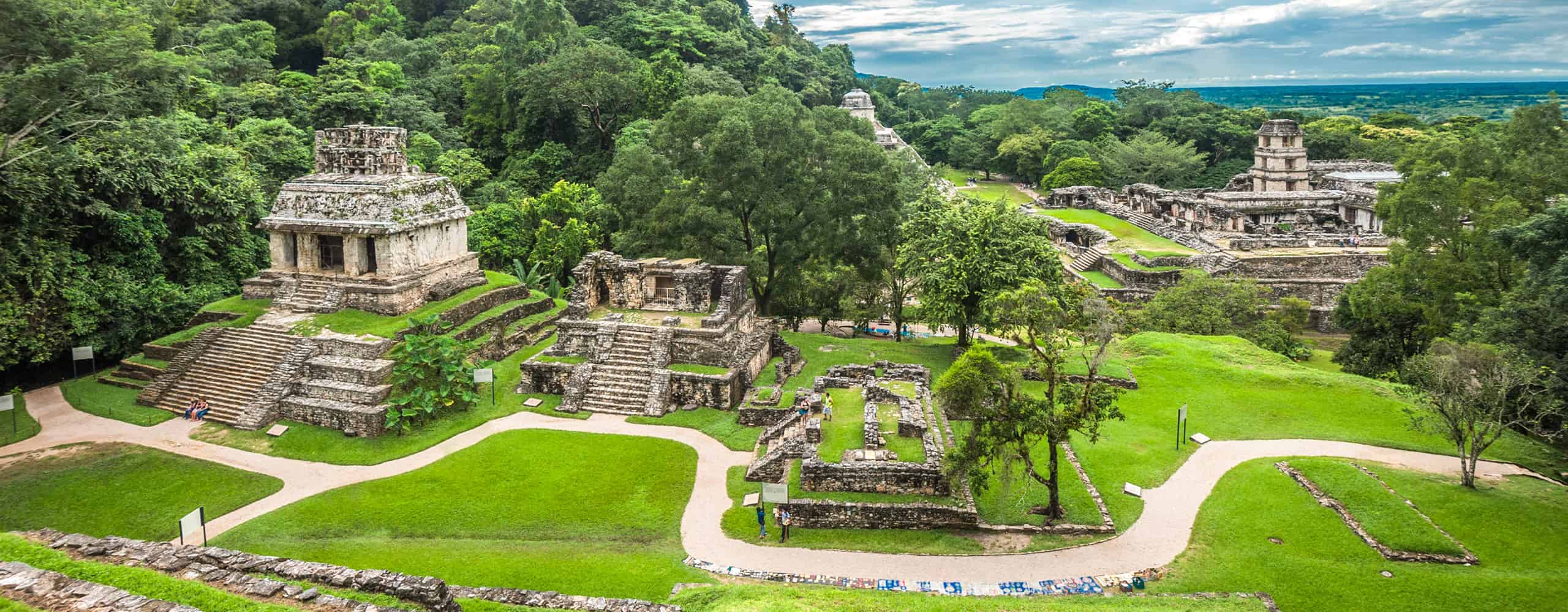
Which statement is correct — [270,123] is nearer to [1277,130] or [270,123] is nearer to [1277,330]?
[1277,330]

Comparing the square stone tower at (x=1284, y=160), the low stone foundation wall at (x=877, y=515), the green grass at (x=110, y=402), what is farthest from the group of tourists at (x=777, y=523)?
the square stone tower at (x=1284, y=160)

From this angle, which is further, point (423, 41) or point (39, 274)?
point (423, 41)

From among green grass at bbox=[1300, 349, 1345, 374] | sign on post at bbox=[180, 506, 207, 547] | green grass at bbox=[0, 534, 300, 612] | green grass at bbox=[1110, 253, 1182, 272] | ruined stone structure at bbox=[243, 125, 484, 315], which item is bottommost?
green grass at bbox=[1300, 349, 1345, 374]

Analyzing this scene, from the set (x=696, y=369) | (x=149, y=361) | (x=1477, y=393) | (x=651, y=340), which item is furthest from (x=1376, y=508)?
(x=149, y=361)

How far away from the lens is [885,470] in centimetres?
1619

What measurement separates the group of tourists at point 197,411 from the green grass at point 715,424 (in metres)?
10.0

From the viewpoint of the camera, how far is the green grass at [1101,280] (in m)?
40.2

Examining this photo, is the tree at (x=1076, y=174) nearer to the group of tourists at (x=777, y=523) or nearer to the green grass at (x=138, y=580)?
the group of tourists at (x=777, y=523)

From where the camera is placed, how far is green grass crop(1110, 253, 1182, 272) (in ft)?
131

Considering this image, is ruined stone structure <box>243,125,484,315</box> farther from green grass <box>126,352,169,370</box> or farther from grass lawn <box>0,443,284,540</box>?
grass lawn <box>0,443,284,540</box>

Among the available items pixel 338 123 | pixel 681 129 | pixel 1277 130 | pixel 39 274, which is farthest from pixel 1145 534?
pixel 1277 130

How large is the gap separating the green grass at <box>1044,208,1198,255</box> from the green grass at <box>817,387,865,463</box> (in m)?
27.6

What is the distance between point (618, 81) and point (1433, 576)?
40983 millimetres

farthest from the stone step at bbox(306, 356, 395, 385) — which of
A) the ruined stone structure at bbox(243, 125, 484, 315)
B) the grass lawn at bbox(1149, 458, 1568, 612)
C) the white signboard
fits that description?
the grass lawn at bbox(1149, 458, 1568, 612)
